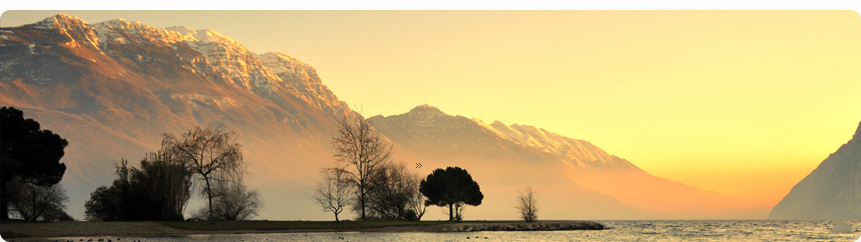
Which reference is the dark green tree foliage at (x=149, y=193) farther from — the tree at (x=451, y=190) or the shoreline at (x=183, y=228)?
the tree at (x=451, y=190)

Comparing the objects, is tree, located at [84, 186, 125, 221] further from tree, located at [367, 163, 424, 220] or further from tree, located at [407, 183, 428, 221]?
tree, located at [407, 183, 428, 221]

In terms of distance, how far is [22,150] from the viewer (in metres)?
69.6

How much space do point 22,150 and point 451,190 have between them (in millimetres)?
57985

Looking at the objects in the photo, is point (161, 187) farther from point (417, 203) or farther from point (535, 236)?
point (417, 203)

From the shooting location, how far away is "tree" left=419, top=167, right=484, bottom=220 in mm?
111250

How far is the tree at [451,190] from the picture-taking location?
111 m

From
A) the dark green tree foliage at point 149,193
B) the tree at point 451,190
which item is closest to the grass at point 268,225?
the dark green tree foliage at point 149,193

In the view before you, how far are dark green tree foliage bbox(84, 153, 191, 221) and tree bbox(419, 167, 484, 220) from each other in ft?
133

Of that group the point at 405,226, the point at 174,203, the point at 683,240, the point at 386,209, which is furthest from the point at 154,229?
the point at 683,240

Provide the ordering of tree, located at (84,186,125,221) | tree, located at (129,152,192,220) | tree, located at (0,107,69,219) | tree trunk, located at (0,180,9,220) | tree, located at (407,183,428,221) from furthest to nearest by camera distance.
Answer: tree, located at (407,183,428,221)
tree, located at (84,186,125,221)
tree, located at (129,152,192,220)
tree trunk, located at (0,180,9,220)
tree, located at (0,107,69,219)

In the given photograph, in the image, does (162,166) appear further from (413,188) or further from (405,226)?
(413,188)

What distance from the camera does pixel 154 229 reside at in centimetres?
6719

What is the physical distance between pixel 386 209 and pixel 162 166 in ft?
132

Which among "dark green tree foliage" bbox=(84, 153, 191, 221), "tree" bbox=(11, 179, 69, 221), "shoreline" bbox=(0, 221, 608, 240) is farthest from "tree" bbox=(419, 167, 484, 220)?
"tree" bbox=(11, 179, 69, 221)
